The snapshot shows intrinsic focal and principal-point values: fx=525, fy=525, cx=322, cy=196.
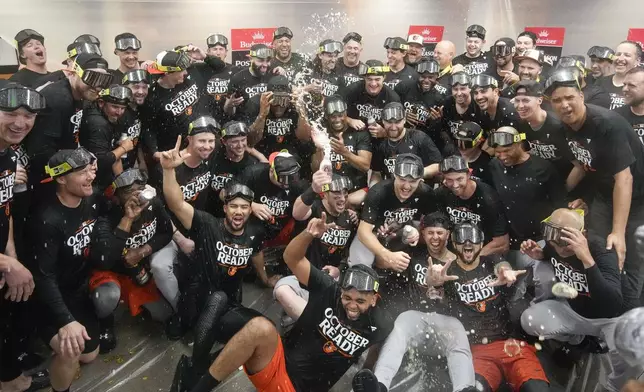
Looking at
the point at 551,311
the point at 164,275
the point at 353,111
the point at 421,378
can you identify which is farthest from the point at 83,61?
the point at 551,311

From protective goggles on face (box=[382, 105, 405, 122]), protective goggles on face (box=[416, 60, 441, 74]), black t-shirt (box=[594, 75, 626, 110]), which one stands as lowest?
protective goggles on face (box=[382, 105, 405, 122])

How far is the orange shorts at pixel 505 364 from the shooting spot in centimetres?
343

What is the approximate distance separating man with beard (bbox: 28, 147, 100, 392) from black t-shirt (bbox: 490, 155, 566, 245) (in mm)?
3180

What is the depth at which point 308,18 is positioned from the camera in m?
9.62

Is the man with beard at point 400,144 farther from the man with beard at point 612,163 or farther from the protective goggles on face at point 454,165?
the man with beard at point 612,163

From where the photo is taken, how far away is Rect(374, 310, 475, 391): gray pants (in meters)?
3.46

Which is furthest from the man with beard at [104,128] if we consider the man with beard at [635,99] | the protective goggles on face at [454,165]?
the man with beard at [635,99]

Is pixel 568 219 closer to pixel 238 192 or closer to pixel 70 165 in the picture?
pixel 238 192

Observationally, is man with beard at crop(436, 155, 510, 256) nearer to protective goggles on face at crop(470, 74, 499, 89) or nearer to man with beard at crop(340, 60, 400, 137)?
protective goggles on face at crop(470, 74, 499, 89)

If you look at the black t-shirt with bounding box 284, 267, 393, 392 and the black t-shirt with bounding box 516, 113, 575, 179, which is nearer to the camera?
the black t-shirt with bounding box 284, 267, 393, 392

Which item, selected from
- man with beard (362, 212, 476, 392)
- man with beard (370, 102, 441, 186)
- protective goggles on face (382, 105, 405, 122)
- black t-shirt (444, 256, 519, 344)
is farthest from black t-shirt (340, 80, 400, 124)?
black t-shirt (444, 256, 519, 344)

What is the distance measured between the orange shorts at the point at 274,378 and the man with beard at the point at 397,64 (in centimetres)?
381

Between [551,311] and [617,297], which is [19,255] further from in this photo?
[617,297]

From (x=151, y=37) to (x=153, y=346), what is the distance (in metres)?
6.42
